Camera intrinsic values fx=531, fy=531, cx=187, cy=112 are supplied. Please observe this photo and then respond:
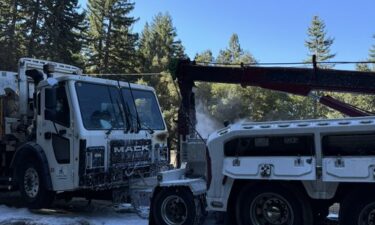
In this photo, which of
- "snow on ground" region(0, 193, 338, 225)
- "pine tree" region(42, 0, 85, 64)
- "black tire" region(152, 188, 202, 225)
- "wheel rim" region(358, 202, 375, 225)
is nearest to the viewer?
"wheel rim" region(358, 202, 375, 225)

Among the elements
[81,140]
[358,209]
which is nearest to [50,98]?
[81,140]

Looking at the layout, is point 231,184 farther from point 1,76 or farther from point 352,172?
point 1,76

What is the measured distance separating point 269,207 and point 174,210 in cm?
162

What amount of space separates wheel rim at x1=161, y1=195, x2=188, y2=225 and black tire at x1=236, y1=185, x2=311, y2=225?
3.20ft

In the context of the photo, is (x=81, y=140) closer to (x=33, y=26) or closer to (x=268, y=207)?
(x=268, y=207)

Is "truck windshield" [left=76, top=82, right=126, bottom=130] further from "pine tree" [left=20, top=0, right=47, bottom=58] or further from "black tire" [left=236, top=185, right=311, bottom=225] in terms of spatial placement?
"pine tree" [left=20, top=0, right=47, bottom=58]

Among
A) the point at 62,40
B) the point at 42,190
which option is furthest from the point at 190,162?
the point at 62,40

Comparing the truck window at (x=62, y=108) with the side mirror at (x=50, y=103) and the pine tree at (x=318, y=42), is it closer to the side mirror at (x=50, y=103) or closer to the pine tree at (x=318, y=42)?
the side mirror at (x=50, y=103)

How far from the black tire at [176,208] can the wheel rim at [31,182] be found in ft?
10.4

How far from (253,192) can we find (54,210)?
5.12 m

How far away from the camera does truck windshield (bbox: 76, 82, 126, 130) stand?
9.76 metres

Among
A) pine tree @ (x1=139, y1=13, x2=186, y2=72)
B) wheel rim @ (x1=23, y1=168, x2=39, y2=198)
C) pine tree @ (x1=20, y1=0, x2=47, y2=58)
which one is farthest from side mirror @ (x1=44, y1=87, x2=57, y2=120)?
pine tree @ (x1=139, y1=13, x2=186, y2=72)

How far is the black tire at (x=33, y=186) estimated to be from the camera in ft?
33.3

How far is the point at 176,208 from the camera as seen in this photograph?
26.6ft
